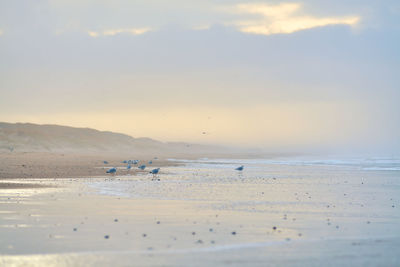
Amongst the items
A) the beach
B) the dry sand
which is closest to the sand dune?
the dry sand

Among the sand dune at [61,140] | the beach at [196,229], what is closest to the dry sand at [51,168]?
the beach at [196,229]

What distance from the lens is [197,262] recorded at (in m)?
9.65

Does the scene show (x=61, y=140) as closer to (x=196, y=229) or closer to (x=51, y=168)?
(x=51, y=168)

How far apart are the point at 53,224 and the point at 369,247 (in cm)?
759

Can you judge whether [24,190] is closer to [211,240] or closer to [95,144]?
[211,240]

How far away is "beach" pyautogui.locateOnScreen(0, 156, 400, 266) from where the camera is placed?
10016mm

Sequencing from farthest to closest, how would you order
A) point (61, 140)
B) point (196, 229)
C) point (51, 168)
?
point (61, 140) < point (51, 168) < point (196, 229)

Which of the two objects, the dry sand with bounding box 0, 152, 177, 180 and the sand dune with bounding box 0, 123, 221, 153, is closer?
the dry sand with bounding box 0, 152, 177, 180

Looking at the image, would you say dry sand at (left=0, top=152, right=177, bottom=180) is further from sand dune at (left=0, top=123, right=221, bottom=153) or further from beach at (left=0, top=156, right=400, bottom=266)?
sand dune at (left=0, top=123, right=221, bottom=153)

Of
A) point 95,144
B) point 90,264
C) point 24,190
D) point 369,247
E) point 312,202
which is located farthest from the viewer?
point 95,144

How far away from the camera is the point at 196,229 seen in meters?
13.1

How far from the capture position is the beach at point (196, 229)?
32.9ft

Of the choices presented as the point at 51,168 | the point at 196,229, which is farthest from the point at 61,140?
the point at 196,229

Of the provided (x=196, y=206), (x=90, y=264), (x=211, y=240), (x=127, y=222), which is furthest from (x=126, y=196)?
(x=90, y=264)
